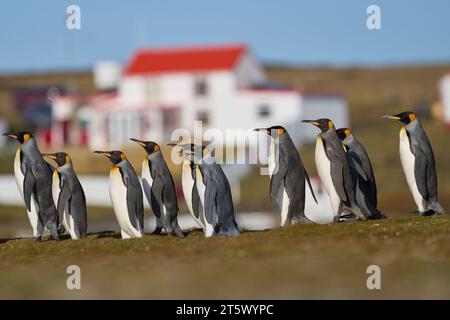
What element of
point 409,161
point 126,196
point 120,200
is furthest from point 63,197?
point 409,161

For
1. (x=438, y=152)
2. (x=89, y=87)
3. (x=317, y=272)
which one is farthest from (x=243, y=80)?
(x=89, y=87)

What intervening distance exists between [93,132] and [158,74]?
243 inches

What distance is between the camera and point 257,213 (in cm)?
4512

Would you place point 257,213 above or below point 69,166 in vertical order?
below

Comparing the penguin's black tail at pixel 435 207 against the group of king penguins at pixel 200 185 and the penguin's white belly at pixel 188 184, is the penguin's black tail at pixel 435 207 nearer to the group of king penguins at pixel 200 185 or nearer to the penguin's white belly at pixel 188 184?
the group of king penguins at pixel 200 185

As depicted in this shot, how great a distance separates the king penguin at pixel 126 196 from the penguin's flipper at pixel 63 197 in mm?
991

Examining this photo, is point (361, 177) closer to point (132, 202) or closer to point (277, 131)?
point (277, 131)

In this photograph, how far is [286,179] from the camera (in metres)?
21.2

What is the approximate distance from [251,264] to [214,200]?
4249 millimetres

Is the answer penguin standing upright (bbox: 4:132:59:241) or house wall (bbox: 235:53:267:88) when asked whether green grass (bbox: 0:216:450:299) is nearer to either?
penguin standing upright (bbox: 4:132:59:241)

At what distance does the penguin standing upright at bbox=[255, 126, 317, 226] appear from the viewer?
835 inches

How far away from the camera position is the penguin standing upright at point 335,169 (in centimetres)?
2123

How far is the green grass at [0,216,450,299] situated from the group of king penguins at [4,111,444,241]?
2.58 feet
